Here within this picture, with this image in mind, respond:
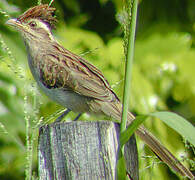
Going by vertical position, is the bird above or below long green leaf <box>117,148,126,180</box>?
above

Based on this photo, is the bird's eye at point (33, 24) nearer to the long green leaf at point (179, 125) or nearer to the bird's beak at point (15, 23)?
the bird's beak at point (15, 23)

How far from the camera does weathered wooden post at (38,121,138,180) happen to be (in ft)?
7.53

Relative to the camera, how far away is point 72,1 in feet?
20.0

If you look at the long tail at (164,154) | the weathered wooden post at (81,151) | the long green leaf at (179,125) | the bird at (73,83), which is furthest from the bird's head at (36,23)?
the long green leaf at (179,125)

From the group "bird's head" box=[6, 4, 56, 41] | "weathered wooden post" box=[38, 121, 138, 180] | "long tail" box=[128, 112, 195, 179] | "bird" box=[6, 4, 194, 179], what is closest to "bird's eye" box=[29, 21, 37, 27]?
"bird's head" box=[6, 4, 56, 41]

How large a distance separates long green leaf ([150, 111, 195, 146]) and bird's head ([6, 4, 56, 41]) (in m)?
1.58

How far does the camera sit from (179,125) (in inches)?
86.1

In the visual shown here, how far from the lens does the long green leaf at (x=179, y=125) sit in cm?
215

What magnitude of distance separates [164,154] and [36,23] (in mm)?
1573

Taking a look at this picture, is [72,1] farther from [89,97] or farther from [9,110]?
[89,97]

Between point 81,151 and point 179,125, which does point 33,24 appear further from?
point 179,125

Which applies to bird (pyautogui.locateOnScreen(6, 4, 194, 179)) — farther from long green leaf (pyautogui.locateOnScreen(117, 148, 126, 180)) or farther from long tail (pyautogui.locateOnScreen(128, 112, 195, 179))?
long green leaf (pyautogui.locateOnScreen(117, 148, 126, 180))

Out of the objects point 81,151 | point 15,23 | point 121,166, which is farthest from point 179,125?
point 15,23

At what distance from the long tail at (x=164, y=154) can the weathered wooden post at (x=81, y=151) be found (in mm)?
431
